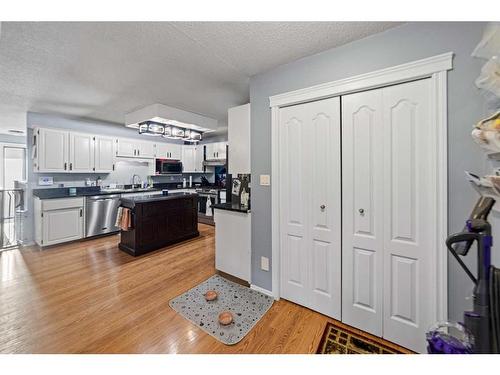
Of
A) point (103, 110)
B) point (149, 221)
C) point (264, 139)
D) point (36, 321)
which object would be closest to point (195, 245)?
point (149, 221)

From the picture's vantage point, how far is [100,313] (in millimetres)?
1930

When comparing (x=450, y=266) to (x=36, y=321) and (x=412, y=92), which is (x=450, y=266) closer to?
(x=412, y=92)

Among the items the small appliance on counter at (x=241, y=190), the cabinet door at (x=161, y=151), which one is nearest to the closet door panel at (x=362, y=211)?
the small appliance on counter at (x=241, y=190)

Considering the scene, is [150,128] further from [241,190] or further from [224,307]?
[224,307]

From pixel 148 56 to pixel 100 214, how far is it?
141 inches

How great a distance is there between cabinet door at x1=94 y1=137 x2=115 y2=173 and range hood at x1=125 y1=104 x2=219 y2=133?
1110 mm

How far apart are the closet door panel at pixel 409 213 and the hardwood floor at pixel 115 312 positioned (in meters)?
0.65

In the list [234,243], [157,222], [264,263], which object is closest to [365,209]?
[264,263]

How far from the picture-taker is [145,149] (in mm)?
5414

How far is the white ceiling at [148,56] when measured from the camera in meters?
1.59

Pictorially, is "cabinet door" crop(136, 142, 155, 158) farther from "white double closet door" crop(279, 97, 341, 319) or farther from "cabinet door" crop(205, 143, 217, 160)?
"white double closet door" crop(279, 97, 341, 319)

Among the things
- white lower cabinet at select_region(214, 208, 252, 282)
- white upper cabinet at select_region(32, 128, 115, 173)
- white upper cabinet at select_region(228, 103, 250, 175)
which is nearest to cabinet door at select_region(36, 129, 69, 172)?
white upper cabinet at select_region(32, 128, 115, 173)

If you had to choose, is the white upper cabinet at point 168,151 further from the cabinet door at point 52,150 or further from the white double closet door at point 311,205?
the white double closet door at point 311,205
